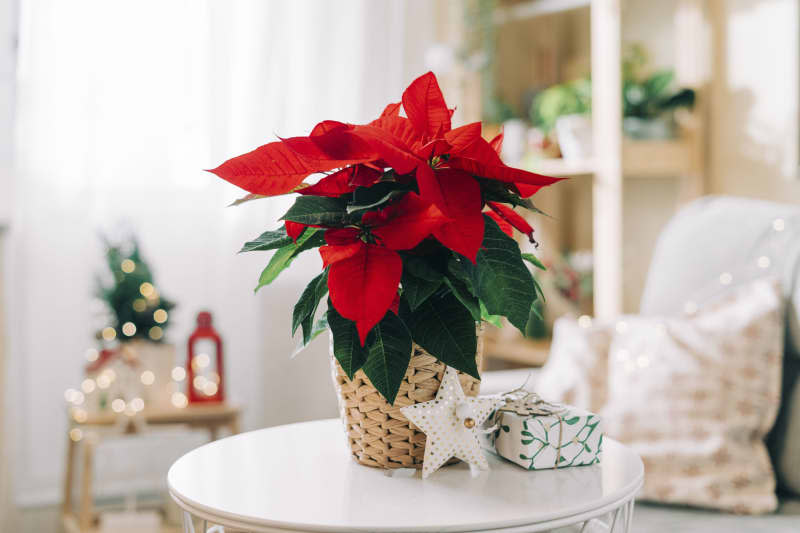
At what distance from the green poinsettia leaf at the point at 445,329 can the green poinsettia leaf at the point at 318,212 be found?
116 millimetres

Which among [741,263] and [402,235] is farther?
[741,263]

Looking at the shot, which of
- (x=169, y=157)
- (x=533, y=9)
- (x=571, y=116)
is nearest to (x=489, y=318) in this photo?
(x=169, y=157)

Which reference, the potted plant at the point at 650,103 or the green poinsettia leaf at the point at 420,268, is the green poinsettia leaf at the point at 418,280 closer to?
the green poinsettia leaf at the point at 420,268

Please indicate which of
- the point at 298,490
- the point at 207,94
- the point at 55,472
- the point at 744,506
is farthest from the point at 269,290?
the point at 298,490

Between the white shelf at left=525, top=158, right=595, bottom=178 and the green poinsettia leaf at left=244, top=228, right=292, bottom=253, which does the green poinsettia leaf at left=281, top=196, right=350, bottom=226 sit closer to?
the green poinsettia leaf at left=244, top=228, right=292, bottom=253

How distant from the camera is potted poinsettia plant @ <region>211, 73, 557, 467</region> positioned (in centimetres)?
75

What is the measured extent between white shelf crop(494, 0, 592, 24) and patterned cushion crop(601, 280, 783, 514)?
1.38 m

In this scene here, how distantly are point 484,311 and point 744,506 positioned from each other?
779 mm

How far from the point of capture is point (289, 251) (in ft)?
2.80

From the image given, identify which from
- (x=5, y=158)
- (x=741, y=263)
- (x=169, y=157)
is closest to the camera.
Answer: (x=741, y=263)

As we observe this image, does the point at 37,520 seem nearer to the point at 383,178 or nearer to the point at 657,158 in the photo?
the point at 383,178

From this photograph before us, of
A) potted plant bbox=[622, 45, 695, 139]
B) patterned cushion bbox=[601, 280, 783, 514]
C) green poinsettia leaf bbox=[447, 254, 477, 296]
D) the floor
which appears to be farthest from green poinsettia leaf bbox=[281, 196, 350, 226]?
potted plant bbox=[622, 45, 695, 139]

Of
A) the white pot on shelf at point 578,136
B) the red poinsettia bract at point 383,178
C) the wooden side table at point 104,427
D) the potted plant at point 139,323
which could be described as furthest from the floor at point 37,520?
the white pot on shelf at point 578,136

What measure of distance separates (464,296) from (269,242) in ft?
0.67
